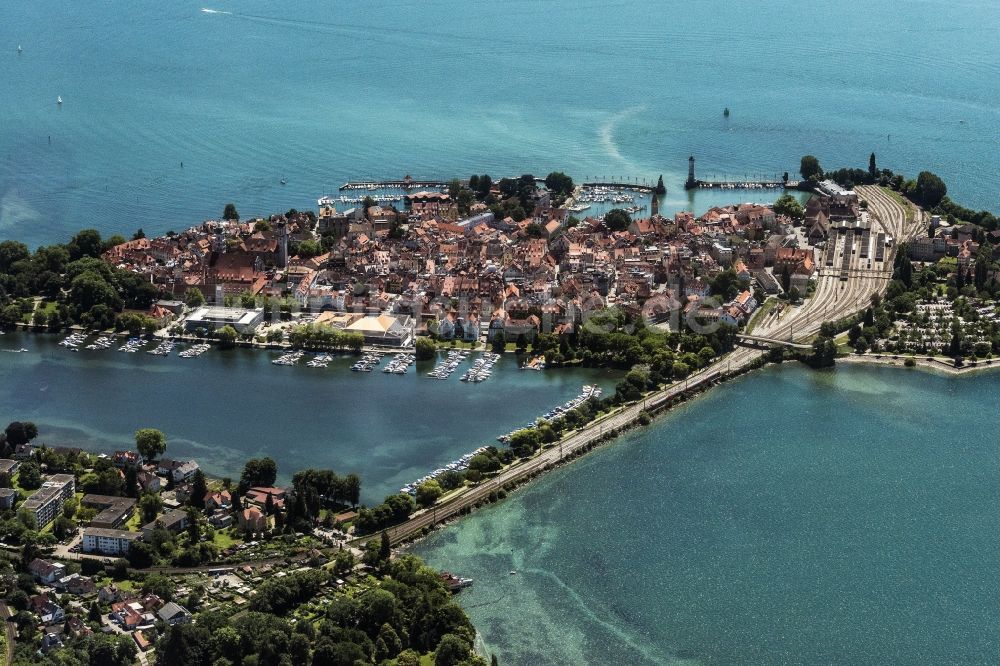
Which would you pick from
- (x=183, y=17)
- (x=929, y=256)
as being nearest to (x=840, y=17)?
(x=183, y=17)

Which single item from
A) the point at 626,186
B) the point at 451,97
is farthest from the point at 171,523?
the point at 451,97

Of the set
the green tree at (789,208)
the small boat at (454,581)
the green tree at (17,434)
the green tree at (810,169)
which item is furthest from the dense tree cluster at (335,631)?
the green tree at (810,169)

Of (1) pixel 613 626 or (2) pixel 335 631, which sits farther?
(1) pixel 613 626

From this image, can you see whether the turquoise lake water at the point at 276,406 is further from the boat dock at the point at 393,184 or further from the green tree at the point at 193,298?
the boat dock at the point at 393,184

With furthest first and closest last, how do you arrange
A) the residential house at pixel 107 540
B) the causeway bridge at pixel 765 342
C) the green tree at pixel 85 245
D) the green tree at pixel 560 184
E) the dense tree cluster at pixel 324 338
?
the green tree at pixel 560 184
the green tree at pixel 85 245
the dense tree cluster at pixel 324 338
the causeway bridge at pixel 765 342
the residential house at pixel 107 540

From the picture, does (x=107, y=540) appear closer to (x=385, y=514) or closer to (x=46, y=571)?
(x=46, y=571)

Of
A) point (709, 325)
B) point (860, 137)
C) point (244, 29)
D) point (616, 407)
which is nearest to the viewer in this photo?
point (616, 407)

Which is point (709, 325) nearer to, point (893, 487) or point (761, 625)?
point (893, 487)
